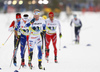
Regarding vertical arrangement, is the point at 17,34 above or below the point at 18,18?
below

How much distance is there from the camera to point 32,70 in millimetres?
8625

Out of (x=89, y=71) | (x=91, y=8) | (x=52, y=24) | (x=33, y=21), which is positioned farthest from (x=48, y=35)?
(x=91, y=8)

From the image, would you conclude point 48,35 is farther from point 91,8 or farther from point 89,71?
point 91,8

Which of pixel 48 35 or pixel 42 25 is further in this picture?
pixel 48 35

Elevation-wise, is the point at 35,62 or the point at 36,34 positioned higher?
the point at 36,34

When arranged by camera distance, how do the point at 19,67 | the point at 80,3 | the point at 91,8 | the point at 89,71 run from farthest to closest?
the point at 80,3 < the point at 91,8 < the point at 19,67 < the point at 89,71

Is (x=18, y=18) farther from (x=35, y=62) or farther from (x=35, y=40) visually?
(x=35, y=62)

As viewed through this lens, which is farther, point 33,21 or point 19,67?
point 19,67

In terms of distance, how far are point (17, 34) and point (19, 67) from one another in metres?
1.27

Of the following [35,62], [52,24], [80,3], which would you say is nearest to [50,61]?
[35,62]

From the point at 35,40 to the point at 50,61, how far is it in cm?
218

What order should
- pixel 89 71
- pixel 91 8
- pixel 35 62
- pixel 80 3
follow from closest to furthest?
pixel 89 71 → pixel 35 62 → pixel 91 8 → pixel 80 3

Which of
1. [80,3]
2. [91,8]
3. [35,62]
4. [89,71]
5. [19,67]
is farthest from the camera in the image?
[80,3]

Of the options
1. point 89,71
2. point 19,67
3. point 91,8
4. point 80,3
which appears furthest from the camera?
point 80,3
